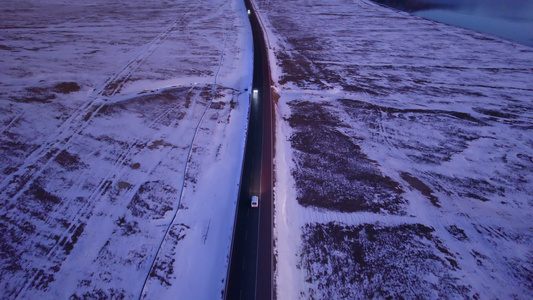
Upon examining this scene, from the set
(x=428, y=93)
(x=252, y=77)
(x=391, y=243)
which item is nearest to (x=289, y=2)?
(x=252, y=77)

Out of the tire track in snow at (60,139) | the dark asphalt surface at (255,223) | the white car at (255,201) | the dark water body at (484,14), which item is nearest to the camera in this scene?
the dark asphalt surface at (255,223)

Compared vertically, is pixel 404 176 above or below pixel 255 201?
above

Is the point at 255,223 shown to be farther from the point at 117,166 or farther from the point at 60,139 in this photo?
the point at 60,139

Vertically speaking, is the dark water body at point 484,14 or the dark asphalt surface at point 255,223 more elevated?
the dark water body at point 484,14

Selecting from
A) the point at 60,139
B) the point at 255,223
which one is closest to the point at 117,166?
the point at 60,139

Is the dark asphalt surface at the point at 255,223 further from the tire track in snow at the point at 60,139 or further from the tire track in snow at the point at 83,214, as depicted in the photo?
the tire track in snow at the point at 60,139

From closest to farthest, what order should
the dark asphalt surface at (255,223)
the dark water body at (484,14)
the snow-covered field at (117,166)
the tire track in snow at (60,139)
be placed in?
the dark asphalt surface at (255,223) < the snow-covered field at (117,166) < the tire track in snow at (60,139) < the dark water body at (484,14)

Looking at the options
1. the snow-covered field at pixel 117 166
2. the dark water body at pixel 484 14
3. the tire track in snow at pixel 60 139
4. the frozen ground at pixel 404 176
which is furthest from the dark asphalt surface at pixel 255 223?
the dark water body at pixel 484 14
